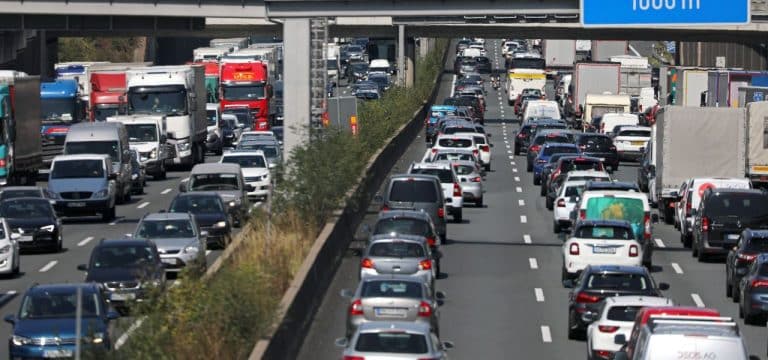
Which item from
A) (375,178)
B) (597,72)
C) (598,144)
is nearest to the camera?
(375,178)

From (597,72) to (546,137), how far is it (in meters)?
26.4

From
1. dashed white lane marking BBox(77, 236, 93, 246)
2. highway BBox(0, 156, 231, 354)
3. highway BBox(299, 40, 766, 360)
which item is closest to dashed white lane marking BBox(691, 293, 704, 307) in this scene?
highway BBox(299, 40, 766, 360)

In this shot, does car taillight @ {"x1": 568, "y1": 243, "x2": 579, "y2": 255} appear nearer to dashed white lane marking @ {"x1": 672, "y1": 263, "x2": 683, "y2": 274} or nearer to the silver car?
dashed white lane marking @ {"x1": 672, "y1": 263, "x2": 683, "y2": 274}

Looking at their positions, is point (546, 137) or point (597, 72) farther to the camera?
point (597, 72)

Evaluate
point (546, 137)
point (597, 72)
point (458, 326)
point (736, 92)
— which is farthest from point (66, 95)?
point (458, 326)

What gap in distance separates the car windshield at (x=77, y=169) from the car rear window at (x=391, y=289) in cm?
2326

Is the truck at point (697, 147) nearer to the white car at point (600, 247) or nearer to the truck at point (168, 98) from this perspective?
the white car at point (600, 247)

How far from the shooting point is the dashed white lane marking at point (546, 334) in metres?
28.1

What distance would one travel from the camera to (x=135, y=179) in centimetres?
5534

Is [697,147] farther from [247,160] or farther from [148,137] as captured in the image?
[148,137]

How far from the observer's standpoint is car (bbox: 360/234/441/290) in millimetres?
30459

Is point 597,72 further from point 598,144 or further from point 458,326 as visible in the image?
point 458,326

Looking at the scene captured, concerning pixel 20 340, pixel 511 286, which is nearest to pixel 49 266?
pixel 511 286

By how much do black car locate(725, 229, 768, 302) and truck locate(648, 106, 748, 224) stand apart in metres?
14.1
